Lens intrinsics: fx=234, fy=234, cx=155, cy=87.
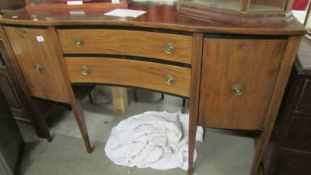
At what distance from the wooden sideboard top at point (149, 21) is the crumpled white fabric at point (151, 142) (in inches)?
30.9

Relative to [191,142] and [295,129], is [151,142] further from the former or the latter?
[295,129]

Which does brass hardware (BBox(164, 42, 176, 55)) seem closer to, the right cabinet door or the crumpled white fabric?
the right cabinet door

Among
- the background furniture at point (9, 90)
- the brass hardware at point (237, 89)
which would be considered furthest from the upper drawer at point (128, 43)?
the background furniture at point (9, 90)

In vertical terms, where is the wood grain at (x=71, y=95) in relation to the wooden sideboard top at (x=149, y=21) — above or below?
below

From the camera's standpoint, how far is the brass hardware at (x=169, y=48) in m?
0.93

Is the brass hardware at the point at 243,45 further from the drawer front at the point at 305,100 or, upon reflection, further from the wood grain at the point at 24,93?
the wood grain at the point at 24,93

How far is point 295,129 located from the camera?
93 centimetres

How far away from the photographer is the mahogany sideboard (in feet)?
2.79

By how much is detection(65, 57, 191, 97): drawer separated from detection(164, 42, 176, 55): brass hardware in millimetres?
69

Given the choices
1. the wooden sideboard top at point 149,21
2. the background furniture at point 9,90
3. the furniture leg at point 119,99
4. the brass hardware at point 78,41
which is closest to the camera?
the wooden sideboard top at point 149,21

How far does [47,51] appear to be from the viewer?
1119 millimetres

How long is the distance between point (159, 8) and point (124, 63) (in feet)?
1.06

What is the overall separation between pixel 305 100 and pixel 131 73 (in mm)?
703

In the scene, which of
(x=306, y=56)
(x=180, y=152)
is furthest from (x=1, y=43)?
(x=306, y=56)
